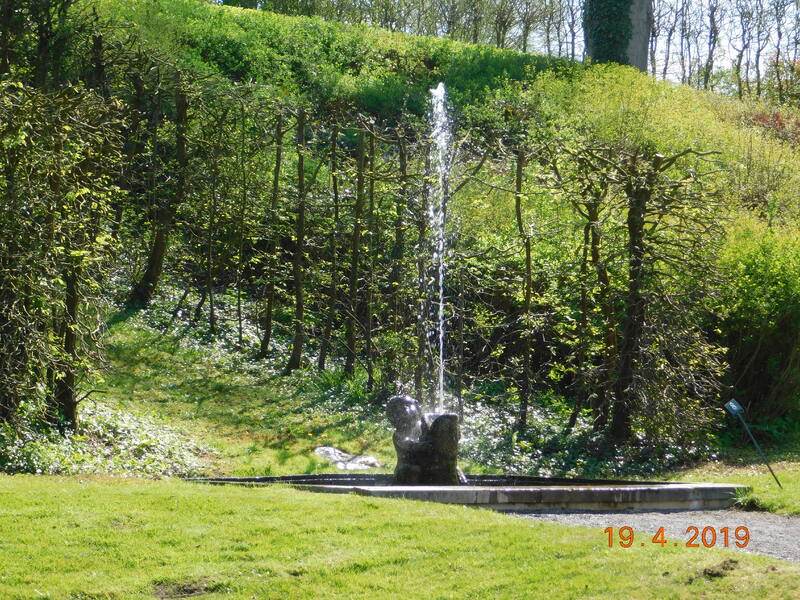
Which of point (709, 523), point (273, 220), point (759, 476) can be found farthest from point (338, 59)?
point (709, 523)

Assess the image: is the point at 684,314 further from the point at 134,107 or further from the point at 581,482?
the point at 134,107

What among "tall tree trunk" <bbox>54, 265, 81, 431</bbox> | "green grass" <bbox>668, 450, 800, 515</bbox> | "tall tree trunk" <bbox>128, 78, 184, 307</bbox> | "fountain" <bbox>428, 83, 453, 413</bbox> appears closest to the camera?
"green grass" <bbox>668, 450, 800, 515</bbox>

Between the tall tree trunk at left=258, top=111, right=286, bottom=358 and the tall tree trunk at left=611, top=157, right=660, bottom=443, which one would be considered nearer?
the tall tree trunk at left=611, top=157, right=660, bottom=443

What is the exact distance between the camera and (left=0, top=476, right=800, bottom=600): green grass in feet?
18.2

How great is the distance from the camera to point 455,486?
355 inches

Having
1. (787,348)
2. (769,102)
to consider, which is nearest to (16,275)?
(787,348)

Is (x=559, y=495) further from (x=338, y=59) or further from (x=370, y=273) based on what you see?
(x=338, y=59)

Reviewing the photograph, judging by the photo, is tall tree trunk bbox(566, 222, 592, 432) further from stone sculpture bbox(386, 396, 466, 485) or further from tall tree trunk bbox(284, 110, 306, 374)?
tall tree trunk bbox(284, 110, 306, 374)

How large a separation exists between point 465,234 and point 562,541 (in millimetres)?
9314

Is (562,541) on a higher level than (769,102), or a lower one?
lower

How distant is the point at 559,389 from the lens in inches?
631

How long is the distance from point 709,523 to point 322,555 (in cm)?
356
